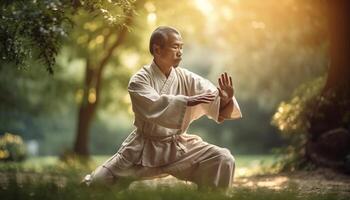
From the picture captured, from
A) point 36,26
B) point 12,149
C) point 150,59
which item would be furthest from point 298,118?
point 12,149

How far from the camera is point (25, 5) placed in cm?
664

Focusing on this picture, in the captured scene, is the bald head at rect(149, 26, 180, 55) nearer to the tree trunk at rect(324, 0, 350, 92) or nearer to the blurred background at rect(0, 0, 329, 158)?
the blurred background at rect(0, 0, 329, 158)

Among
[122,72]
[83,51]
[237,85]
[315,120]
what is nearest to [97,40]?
[83,51]

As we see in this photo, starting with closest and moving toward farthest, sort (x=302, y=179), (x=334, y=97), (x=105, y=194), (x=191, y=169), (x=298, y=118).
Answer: (x=105, y=194), (x=191, y=169), (x=302, y=179), (x=334, y=97), (x=298, y=118)

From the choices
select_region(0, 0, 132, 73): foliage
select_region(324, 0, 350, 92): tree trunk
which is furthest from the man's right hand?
select_region(324, 0, 350, 92): tree trunk

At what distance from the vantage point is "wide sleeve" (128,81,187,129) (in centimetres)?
614

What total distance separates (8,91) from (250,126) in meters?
15.3

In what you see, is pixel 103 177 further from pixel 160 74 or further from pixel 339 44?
pixel 339 44

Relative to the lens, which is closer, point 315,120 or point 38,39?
point 38,39

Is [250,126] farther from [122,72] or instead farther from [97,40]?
[97,40]

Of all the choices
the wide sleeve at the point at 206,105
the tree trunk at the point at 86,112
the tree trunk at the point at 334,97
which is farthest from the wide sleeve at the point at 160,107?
the tree trunk at the point at 86,112

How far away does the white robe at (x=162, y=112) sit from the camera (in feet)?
20.3

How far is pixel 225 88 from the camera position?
654 centimetres

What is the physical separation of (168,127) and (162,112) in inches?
6.6
